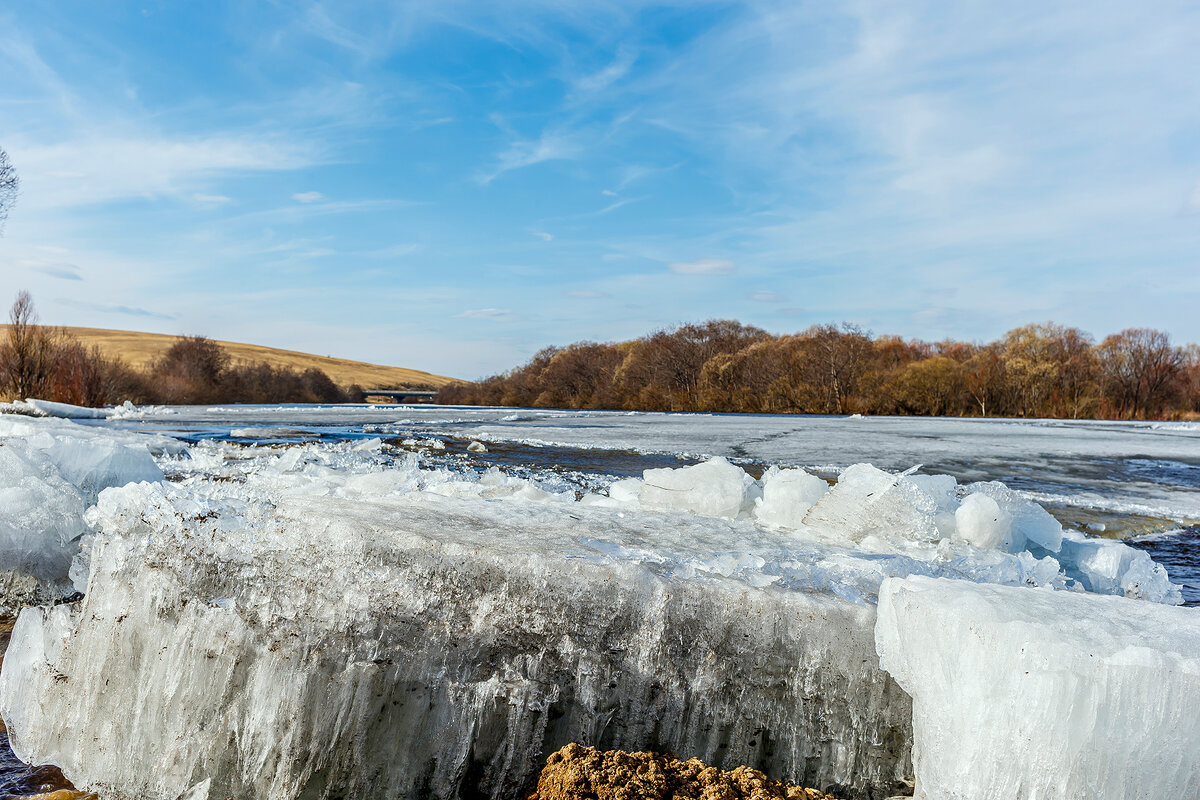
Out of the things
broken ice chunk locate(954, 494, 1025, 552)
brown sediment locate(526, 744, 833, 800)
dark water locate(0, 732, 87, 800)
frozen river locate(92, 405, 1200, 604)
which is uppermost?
broken ice chunk locate(954, 494, 1025, 552)

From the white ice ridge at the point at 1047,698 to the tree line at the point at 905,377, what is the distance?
2829 cm

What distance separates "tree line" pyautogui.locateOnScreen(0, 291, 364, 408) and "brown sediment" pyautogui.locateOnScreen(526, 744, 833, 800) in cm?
2157

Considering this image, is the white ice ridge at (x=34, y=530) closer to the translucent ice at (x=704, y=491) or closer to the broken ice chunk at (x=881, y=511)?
the translucent ice at (x=704, y=491)

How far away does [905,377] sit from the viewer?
1101 inches

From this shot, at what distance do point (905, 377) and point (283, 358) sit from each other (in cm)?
6225

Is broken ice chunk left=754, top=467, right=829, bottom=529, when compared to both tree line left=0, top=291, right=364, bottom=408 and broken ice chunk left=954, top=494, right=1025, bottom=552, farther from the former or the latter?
tree line left=0, top=291, right=364, bottom=408

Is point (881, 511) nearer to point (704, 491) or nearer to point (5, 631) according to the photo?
point (704, 491)

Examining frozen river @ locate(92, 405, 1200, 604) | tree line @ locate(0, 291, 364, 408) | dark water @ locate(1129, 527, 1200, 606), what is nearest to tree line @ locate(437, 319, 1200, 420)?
frozen river @ locate(92, 405, 1200, 604)

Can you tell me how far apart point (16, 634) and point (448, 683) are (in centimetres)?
131

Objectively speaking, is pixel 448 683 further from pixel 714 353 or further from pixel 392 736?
pixel 714 353

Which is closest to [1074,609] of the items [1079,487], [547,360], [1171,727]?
[1171,727]

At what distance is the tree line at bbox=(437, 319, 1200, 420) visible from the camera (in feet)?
90.4

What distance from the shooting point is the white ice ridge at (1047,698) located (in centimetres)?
109

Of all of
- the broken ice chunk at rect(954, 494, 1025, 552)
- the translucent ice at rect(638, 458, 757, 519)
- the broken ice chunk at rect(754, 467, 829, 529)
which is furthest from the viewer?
Answer: the translucent ice at rect(638, 458, 757, 519)
